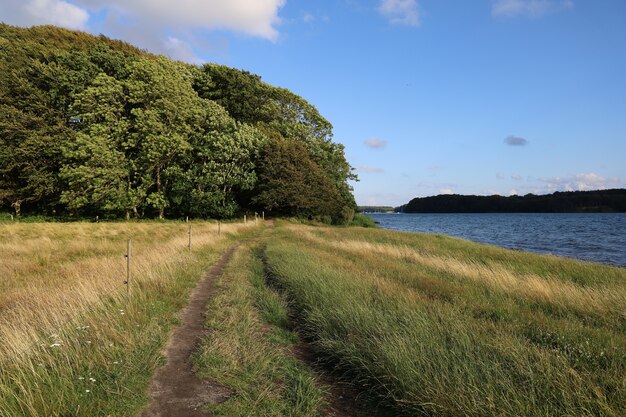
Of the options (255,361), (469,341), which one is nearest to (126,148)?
(255,361)

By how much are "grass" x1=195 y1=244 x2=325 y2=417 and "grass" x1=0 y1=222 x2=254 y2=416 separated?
0.93m

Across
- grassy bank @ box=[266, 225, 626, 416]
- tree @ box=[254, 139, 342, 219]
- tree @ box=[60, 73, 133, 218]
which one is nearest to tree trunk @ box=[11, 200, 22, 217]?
tree @ box=[60, 73, 133, 218]

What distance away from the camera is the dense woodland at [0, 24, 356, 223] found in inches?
1639

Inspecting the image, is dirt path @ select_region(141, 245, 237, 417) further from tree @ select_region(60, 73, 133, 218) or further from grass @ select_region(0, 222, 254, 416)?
tree @ select_region(60, 73, 133, 218)

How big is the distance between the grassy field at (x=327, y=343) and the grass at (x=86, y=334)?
1.2 inches

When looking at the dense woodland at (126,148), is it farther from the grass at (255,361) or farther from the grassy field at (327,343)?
the grass at (255,361)

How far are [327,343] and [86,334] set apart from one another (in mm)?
3921

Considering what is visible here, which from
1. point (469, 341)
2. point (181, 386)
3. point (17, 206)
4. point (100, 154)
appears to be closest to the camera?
point (181, 386)

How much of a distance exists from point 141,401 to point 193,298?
5.39 metres

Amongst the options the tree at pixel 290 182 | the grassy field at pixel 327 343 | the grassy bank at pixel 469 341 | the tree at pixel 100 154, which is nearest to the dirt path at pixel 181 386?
the grassy field at pixel 327 343

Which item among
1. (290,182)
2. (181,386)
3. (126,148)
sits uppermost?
(126,148)

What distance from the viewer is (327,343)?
6.41 metres

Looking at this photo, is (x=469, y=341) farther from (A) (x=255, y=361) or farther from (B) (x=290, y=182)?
(B) (x=290, y=182)

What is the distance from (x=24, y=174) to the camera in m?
42.0
